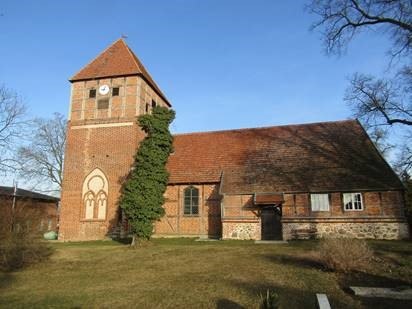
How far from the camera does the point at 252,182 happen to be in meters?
23.1

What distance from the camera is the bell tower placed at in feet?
83.1

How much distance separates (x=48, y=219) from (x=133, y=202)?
76.5 feet

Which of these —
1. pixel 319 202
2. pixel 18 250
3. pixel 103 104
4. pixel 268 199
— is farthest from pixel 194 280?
pixel 103 104

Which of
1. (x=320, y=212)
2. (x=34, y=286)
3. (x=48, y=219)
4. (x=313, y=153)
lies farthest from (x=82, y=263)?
(x=48, y=219)

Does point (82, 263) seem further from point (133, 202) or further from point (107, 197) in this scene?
point (107, 197)

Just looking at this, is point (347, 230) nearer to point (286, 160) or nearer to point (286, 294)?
point (286, 160)

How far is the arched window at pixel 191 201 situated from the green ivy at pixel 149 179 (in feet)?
8.42

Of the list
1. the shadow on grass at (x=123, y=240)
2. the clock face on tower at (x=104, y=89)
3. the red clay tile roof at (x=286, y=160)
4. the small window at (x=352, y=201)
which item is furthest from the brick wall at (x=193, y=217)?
the clock face on tower at (x=104, y=89)

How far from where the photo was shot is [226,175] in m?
24.3

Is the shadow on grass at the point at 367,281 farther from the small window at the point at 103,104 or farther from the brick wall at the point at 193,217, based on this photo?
the small window at the point at 103,104

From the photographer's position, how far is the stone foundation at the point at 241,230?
2195cm

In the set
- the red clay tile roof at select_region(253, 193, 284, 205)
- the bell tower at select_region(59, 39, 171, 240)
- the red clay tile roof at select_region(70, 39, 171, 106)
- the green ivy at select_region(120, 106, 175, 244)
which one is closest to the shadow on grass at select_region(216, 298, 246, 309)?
the red clay tile roof at select_region(253, 193, 284, 205)

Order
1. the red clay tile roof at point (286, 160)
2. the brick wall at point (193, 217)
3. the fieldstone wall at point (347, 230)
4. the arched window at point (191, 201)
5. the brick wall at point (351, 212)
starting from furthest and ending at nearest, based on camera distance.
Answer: the arched window at point (191, 201) < the brick wall at point (193, 217) < the red clay tile roof at point (286, 160) < the brick wall at point (351, 212) < the fieldstone wall at point (347, 230)

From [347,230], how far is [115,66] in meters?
20.3
